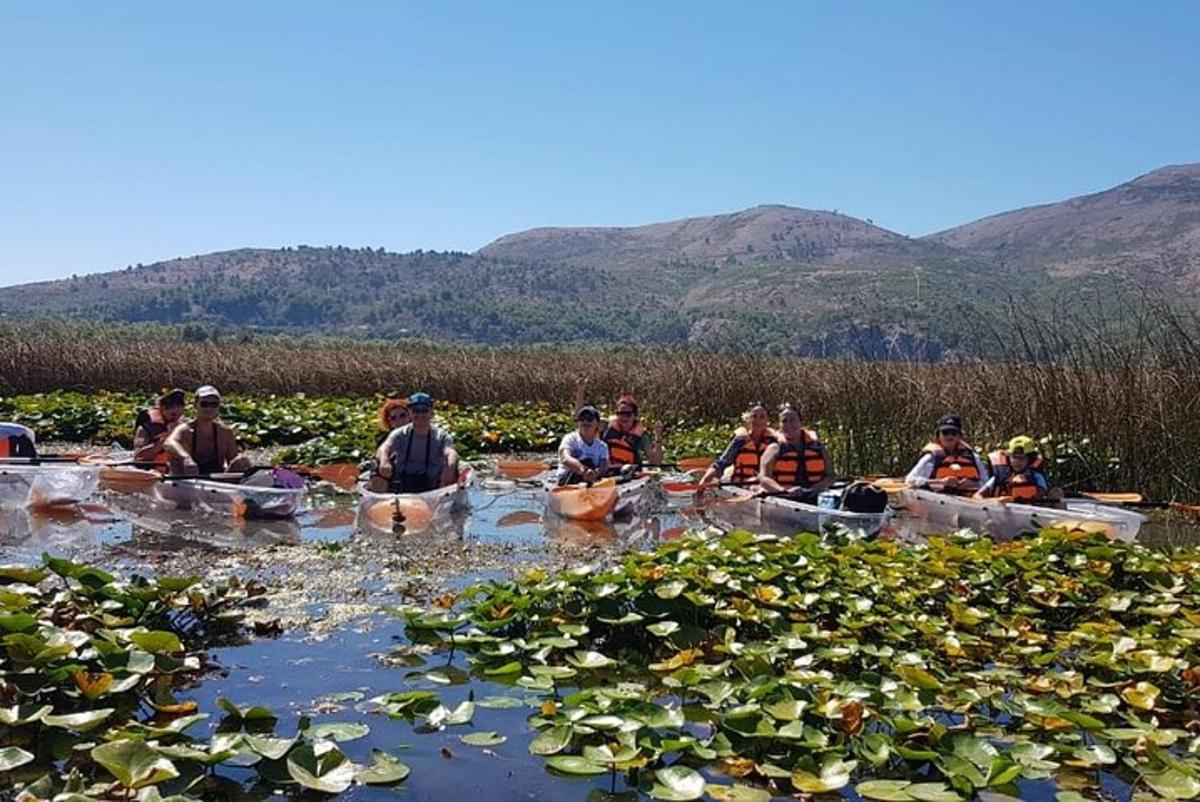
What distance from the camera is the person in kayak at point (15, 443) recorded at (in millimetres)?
11547

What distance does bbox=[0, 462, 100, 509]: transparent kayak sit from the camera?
10.7 metres

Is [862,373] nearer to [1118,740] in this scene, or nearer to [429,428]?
[429,428]

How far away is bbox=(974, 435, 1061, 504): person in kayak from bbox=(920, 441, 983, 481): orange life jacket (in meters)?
0.47

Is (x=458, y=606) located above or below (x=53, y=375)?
below

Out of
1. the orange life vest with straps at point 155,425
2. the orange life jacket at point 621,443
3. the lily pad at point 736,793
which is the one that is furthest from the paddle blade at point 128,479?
the lily pad at point 736,793

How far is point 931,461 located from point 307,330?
133 meters

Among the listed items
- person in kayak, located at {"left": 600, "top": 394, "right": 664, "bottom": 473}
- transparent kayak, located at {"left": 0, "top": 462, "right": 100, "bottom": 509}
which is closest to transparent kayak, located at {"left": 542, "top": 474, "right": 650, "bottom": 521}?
person in kayak, located at {"left": 600, "top": 394, "right": 664, "bottom": 473}

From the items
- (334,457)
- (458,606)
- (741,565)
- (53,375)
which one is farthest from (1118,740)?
(53,375)

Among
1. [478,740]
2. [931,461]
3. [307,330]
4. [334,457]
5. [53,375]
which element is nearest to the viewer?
[478,740]

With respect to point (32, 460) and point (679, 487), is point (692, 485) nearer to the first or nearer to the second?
point (679, 487)

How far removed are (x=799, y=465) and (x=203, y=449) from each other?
6069 millimetres

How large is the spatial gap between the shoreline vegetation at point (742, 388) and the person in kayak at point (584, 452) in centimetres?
347

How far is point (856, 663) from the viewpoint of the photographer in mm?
5387

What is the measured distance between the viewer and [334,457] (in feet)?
48.8
